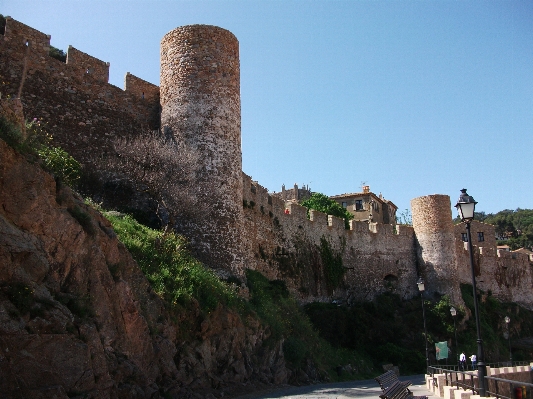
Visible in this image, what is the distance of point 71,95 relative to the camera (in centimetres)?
2247

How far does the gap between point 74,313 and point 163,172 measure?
10.0m

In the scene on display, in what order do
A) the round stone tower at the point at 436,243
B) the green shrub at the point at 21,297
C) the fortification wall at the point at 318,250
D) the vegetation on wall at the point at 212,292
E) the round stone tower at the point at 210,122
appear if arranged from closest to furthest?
the green shrub at the point at 21,297 < the vegetation on wall at the point at 212,292 < the round stone tower at the point at 210,122 < the fortification wall at the point at 318,250 < the round stone tower at the point at 436,243

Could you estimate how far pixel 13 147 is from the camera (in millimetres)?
11508

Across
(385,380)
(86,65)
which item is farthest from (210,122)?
(385,380)

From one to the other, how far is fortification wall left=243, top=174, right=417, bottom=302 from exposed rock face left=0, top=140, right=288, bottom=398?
8994mm

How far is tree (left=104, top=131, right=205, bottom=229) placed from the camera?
68.1ft

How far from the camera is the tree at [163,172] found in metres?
20.8

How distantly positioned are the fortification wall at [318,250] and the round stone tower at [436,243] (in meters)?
0.84

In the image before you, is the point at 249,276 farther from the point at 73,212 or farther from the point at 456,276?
the point at 456,276

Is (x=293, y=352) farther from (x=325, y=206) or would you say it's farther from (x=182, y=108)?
(x=325, y=206)

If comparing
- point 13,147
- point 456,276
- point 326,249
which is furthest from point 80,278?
point 456,276

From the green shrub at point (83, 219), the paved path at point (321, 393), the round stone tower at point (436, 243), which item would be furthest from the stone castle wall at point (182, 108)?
the round stone tower at point (436, 243)

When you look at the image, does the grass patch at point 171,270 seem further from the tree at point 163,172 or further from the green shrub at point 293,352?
the green shrub at point 293,352

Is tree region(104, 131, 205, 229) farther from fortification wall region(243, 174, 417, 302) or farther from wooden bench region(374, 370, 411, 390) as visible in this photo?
wooden bench region(374, 370, 411, 390)
